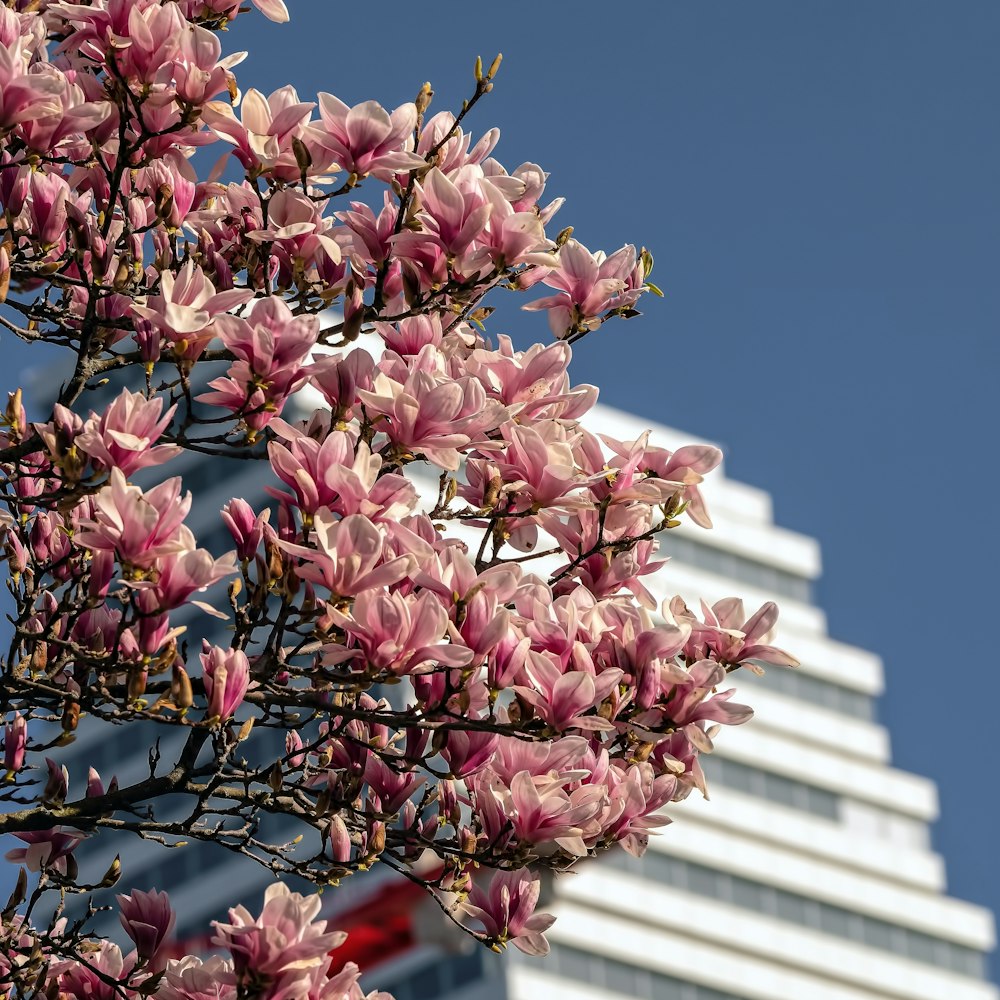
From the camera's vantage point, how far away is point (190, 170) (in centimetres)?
532

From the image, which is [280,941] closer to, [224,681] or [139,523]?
[224,681]

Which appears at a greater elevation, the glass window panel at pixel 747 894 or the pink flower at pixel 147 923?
the glass window panel at pixel 747 894

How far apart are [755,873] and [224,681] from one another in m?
59.8

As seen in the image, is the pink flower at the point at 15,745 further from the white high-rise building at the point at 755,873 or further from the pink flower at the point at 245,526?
the white high-rise building at the point at 755,873

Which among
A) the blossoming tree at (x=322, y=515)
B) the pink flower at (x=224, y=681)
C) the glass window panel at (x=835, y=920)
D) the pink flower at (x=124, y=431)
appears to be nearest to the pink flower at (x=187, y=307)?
the blossoming tree at (x=322, y=515)

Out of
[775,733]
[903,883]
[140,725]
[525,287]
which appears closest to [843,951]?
[903,883]

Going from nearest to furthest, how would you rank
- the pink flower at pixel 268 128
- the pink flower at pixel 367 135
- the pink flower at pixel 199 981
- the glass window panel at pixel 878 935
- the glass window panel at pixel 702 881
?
1. the pink flower at pixel 199 981
2. the pink flower at pixel 367 135
3. the pink flower at pixel 268 128
4. the glass window panel at pixel 702 881
5. the glass window panel at pixel 878 935

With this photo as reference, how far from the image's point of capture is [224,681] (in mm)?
4340

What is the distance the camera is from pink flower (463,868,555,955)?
194 inches

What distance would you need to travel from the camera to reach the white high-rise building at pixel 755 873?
56.3m

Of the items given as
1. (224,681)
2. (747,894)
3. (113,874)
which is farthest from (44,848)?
(747,894)

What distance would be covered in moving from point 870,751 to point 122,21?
6614cm

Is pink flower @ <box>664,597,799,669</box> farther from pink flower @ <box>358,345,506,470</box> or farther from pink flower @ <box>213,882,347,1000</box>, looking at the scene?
pink flower @ <box>213,882,347,1000</box>

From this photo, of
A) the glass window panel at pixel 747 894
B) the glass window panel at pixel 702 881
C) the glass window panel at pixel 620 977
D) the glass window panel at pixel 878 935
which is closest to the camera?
the glass window panel at pixel 620 977
